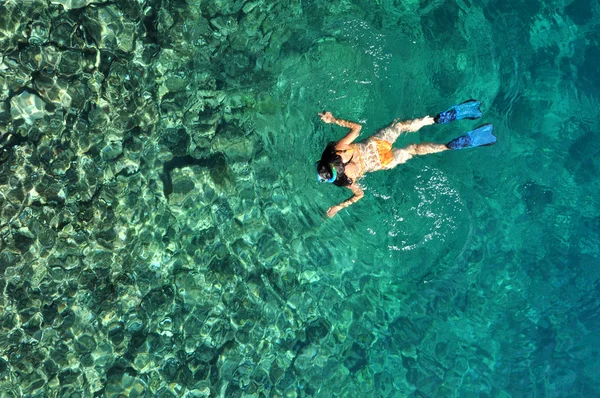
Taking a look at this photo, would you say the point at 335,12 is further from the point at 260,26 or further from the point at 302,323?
the point at 302,323

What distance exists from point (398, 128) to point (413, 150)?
0.40 m

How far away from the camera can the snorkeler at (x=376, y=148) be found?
20.8 feet

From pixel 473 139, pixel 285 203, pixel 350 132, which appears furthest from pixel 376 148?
pixel 285 203

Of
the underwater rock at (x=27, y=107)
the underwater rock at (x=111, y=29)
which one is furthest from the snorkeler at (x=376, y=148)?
the underwater rock at (x=27, y=107)

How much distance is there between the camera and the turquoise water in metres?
7.04

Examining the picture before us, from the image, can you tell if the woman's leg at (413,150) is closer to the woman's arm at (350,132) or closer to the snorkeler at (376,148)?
the snorkeler at (376,148)

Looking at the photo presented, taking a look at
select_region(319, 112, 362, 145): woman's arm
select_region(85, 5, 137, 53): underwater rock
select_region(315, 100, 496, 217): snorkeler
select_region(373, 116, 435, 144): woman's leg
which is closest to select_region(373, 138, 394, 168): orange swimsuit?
select_region(315, 100, 496, 217): snorkeler

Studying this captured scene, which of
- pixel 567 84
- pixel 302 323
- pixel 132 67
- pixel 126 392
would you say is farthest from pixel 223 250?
pixel 567 84

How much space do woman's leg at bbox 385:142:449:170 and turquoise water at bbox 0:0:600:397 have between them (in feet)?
2.03

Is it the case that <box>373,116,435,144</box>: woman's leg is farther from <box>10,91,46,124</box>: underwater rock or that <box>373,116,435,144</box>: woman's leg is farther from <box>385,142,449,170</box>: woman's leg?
<box>10,91,46,124</box>: underwater rock

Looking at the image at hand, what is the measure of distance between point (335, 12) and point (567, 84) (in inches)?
181

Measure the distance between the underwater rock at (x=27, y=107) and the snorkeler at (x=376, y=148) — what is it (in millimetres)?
4177

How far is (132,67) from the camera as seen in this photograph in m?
7.32

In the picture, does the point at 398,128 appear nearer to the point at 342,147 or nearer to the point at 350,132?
the point at 350,132
